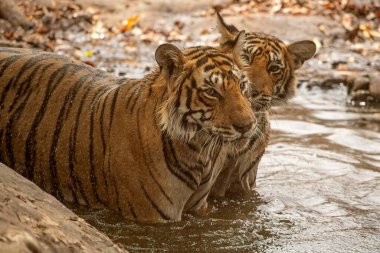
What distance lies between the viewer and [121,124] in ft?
15.0

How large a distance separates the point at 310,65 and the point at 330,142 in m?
3.19

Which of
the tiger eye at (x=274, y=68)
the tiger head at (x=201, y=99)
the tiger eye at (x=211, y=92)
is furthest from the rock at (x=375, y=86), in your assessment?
the tiger eye at (x=211, y=92)

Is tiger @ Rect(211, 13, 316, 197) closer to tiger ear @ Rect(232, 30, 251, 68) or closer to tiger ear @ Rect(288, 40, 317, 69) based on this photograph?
tiger ear @ Rect(288, 40, 317, 69)

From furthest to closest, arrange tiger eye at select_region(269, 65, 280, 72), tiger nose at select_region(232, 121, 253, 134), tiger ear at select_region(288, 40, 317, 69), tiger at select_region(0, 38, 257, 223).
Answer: tiger ear at select_region(288, 40, 317, 69) → tiger eye at select_region(269, 65, 280, 72) → tiger at select_region(0, 38, 257, 223) → tiger nose at select_region(232, 121, 253, 134)

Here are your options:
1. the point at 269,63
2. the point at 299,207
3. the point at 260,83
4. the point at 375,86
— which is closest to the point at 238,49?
the point at 260,83

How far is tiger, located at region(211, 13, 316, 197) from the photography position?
4880mm

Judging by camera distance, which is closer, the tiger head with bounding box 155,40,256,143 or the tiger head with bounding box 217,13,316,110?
the tiger head with bounding box 155,40,256,143

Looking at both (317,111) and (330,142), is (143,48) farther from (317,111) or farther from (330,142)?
(330,142)

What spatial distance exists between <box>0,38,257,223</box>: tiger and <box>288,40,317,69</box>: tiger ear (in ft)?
3.08

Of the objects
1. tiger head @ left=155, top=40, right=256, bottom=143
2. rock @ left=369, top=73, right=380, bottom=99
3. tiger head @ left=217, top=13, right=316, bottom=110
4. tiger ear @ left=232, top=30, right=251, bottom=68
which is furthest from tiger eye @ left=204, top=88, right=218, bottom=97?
rock @ left=369, top=73, right=380, bottom=99

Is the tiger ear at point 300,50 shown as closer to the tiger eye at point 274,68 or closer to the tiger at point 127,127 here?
the tiger eye at point 274,68

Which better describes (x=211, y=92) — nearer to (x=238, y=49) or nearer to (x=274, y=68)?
(x=238, y=49)

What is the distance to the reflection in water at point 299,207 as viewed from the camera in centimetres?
450

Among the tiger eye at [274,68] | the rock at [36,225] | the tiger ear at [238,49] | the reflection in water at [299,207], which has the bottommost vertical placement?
the reflection in water at [299,207]
